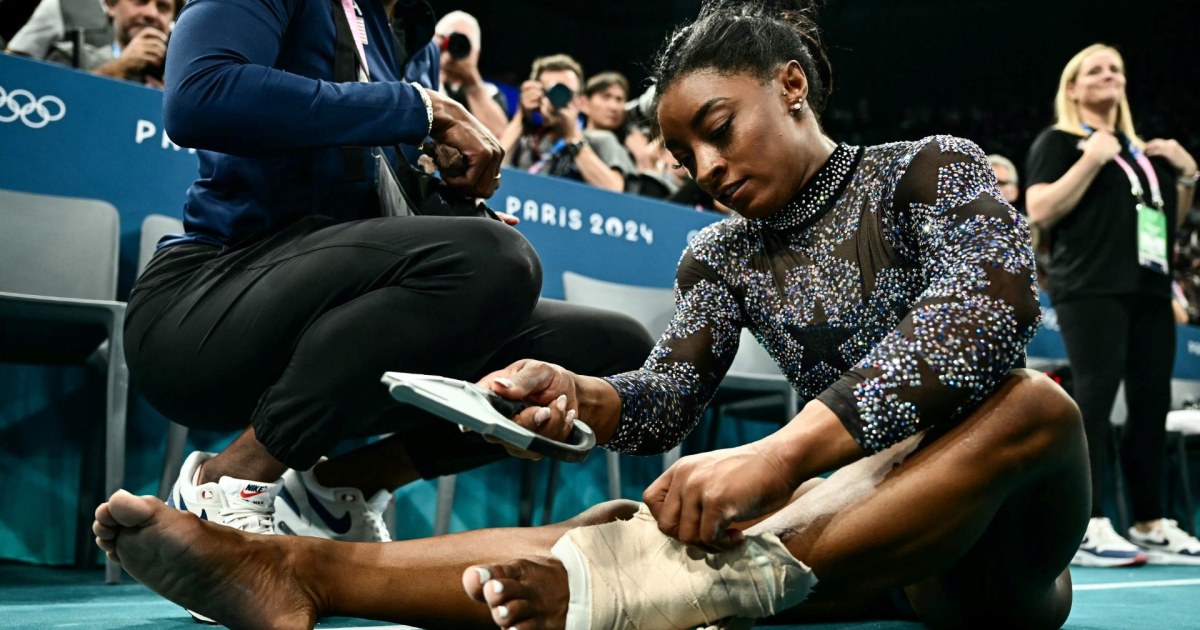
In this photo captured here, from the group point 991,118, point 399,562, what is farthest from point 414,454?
point 991,118

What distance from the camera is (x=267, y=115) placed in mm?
1050

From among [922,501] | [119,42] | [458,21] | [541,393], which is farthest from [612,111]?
[922,501]

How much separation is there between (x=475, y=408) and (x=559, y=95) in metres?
2.33

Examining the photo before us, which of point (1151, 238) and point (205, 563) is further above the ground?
point (205, 563)

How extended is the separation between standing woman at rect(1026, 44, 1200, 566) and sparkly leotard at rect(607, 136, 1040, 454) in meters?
1.67

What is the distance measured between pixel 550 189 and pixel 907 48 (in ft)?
20.9

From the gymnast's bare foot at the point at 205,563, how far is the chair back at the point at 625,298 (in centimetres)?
163

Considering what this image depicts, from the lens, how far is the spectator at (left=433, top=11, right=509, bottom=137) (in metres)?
3.01

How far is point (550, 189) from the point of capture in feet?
8.50

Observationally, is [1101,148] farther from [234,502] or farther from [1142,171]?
[234,502]

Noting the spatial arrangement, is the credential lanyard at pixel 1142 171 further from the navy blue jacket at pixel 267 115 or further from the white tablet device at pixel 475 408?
the white tablet device at pixel 475 408

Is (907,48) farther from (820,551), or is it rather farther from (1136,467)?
(820,551)

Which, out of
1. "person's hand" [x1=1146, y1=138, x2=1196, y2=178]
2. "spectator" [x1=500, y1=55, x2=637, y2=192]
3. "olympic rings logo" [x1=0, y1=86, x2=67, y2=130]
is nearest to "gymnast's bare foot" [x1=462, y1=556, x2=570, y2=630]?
"olympic rings logo" [x1=0, y1=86, x2=67, y2=130]

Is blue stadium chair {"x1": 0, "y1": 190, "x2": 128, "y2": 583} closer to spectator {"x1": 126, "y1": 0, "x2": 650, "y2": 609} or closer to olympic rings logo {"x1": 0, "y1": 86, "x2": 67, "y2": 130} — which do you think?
olympic rings logo {"x1": 0, "y1": 86, "x2": 67, "y2": 130}
